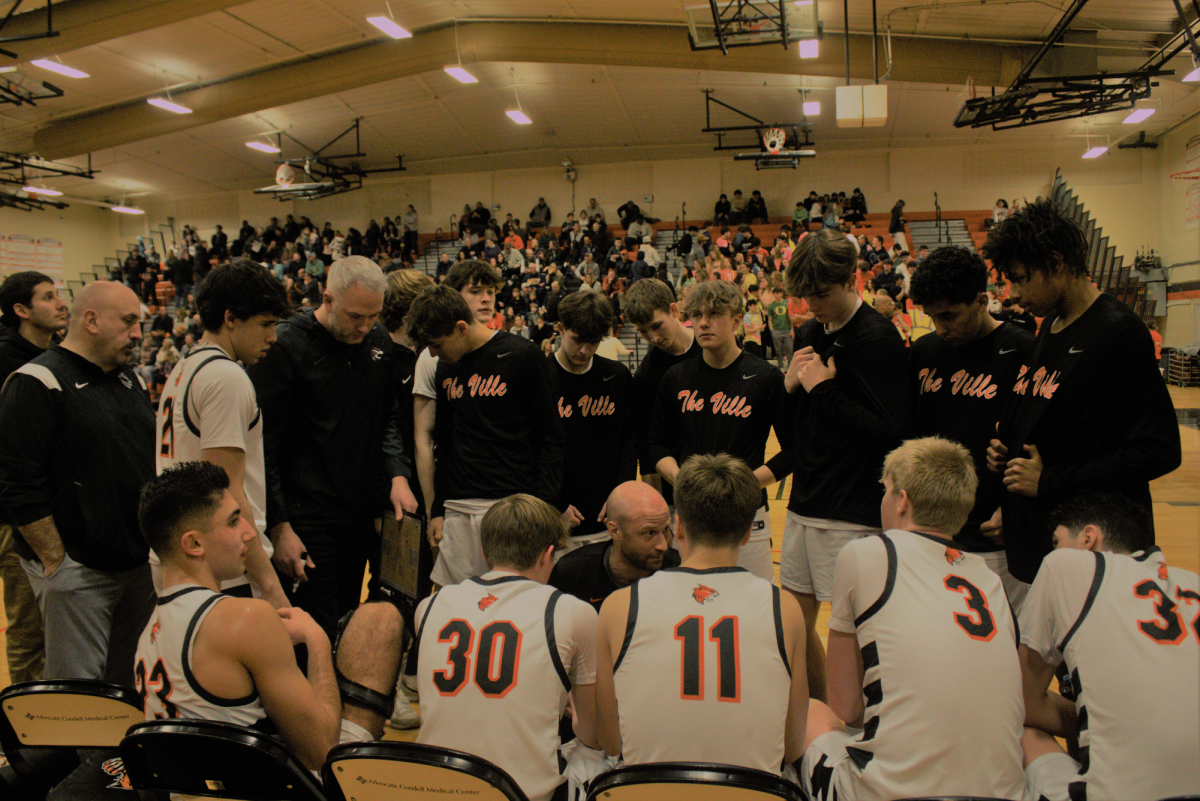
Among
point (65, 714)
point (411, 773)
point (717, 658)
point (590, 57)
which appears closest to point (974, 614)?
point (717, 658)

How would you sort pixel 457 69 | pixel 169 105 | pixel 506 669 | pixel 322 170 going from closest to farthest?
pixel 506 669 < pixel 457 69 < pixel 169 105 < pixel 322 170

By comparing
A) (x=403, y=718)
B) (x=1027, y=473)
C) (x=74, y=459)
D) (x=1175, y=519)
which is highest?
(x=74, y=459)

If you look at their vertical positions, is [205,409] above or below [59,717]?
above

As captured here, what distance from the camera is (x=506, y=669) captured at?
1.77 meters

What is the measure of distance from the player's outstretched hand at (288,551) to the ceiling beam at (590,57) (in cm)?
1323

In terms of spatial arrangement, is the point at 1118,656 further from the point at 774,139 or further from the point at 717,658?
the point at 774,139

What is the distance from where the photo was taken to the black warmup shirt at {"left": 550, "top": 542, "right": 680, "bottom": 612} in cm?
273

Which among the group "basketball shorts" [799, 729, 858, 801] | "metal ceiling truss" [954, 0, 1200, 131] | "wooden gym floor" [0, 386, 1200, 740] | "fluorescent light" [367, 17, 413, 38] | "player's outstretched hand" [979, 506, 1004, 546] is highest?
"fluorescent light" [367, 17, 413, 38]

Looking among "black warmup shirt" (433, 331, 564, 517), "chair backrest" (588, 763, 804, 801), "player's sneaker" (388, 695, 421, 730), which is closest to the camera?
"chair backrest" (588, 763, 804, 801)

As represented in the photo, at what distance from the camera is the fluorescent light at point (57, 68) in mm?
12875

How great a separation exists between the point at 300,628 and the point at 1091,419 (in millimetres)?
2391

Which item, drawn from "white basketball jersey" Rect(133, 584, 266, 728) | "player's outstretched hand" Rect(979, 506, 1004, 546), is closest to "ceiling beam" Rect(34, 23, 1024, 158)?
"player's outstretched hand" Rect(979, 506, 1004, 546)

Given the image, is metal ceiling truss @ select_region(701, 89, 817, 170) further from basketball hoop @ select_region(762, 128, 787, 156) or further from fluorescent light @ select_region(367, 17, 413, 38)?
fluorescent light @ select_region(367, 17, 413, 38)

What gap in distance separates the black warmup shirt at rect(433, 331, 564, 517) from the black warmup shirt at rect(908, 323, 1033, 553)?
146 centimetres
